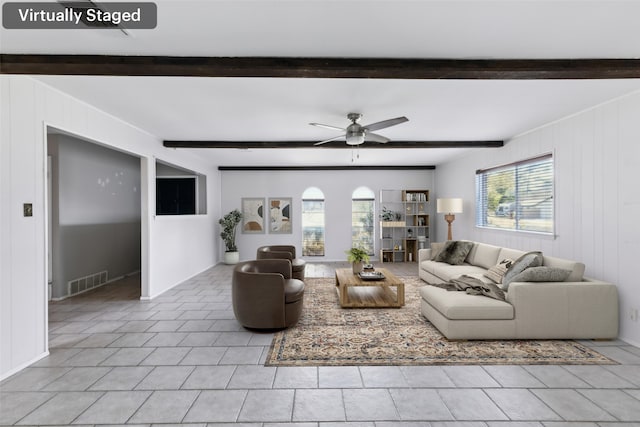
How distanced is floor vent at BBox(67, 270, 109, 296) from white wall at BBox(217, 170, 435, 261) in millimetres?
2983

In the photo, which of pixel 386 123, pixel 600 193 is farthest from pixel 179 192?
pixel 600 193

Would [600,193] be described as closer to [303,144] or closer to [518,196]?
[518,196]

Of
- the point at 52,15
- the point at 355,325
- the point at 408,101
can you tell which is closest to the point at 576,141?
the point at 408,101

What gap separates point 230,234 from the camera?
8148 millimetres

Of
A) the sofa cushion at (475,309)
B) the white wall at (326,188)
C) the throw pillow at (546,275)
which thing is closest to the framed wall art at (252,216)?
the white wall at (326,188)

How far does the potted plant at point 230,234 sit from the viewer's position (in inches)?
317

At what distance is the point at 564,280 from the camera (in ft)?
11.1

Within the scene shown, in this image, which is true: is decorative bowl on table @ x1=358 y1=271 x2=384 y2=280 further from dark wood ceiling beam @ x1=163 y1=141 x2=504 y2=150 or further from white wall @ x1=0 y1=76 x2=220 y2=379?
white wall @ x1=0 y1=76 x2=220 y2=379

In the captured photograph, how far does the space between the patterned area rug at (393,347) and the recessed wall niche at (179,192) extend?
15.9ft

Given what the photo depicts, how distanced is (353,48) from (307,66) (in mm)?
381

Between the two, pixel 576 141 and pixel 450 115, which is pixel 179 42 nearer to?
pixel 450 115

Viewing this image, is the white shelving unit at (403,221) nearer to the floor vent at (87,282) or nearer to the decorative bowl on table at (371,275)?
the decorative bowl on table at (371,275)

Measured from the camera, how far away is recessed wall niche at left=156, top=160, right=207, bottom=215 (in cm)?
760

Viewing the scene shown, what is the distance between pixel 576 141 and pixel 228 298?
534 cm
